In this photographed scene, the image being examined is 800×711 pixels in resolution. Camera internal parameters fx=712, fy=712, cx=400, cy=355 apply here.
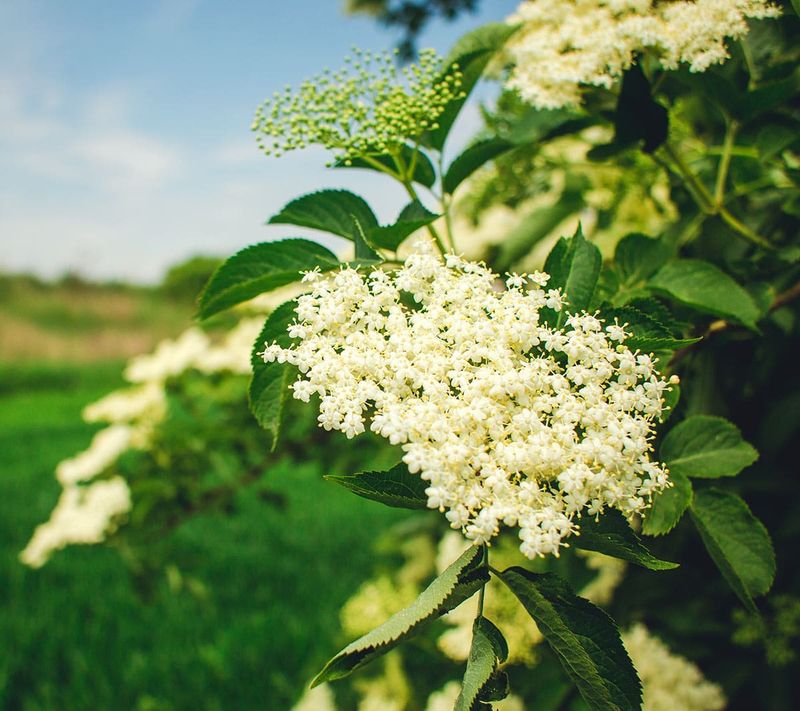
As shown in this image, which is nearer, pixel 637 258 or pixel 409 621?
pixel 409 621

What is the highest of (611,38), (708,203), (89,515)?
(611,38)

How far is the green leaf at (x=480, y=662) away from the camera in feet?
2.12

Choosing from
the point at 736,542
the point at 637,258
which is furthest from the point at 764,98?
the point at 736,542

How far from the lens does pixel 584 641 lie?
69 centimetres

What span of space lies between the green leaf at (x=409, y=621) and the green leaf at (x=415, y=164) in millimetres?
578

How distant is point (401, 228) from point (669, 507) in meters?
0.45

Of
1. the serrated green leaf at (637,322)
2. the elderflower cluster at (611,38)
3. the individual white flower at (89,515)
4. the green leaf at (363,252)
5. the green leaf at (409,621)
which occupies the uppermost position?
the elderflower cluster at (611,38)

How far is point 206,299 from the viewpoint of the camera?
96 cm

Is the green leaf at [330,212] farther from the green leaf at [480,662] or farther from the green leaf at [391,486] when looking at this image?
the green leaf at [480,662]

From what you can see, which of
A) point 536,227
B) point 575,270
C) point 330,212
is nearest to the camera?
point 575,270

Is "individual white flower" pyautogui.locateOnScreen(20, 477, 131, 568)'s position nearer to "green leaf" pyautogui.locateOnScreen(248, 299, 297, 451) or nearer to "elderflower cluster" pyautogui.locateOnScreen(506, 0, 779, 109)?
"green leaf" pyautogui.locateOnScreen(248, 299, 297, 451)

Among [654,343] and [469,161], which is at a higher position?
[469,161]

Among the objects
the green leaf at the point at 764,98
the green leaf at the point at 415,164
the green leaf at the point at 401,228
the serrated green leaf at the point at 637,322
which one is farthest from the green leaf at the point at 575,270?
the green leaf at the point at 764,98

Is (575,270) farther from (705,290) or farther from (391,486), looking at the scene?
(391,486)
